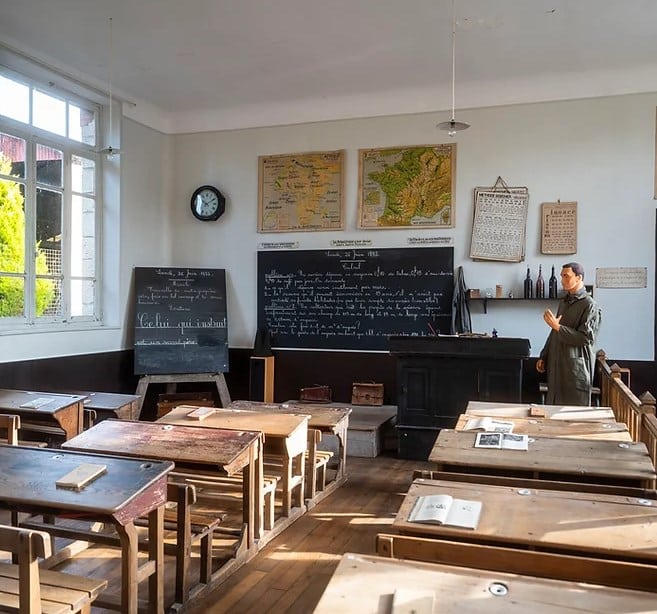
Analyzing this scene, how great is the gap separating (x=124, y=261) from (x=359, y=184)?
256 cm

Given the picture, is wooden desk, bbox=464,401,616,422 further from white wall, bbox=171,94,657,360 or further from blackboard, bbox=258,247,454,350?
blackboard, bbox=258,247,454,350

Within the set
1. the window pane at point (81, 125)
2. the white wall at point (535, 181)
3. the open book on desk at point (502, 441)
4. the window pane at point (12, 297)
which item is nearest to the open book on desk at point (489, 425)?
the open book on desk at point (502, 441)

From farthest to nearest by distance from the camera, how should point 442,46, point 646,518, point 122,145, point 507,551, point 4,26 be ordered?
point 122,145, point 442,46, point 4,26, point 646,518, point 507,551

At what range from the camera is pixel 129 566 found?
2201mm

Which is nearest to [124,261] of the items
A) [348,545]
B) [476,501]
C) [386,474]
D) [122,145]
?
[122,145]

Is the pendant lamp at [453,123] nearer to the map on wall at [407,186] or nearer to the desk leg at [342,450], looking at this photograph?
the map on wall at [407,186]

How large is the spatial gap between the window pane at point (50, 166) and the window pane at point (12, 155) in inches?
7.3

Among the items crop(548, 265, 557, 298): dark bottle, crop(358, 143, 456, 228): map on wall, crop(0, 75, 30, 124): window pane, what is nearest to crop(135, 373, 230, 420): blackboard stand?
crop(358, 143, 456, 228): map on wall

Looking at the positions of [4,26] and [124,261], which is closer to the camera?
[4,26]

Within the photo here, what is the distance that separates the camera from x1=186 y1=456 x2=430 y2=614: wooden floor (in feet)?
9.08

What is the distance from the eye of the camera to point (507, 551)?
4.85ft

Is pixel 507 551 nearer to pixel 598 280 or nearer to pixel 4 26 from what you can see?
pixel 598 280

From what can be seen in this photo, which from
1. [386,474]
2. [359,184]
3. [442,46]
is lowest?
[386,474]

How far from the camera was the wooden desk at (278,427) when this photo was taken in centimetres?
346
